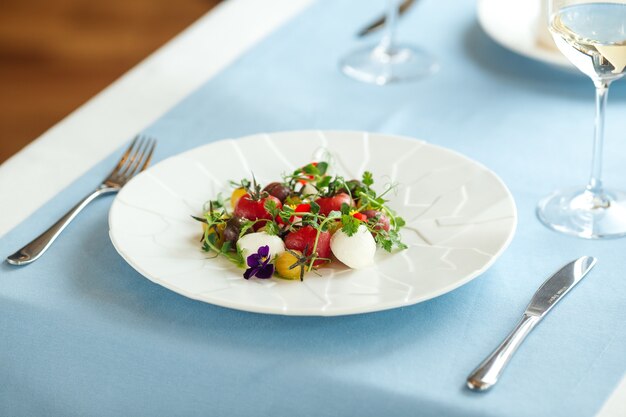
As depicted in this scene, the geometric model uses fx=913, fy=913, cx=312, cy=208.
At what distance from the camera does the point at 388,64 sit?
1.52 meters

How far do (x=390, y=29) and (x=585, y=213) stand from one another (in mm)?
601

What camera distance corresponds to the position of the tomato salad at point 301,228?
2.95ft

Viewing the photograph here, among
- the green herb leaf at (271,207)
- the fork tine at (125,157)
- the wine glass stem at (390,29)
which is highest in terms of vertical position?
the wine glass stem at (390,29)

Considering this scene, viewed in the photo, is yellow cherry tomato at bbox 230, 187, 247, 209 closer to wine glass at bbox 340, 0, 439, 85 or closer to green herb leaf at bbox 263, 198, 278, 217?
green herb leaf at bbox 263, 198, 278, 217

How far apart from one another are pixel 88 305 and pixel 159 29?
332 centimetres

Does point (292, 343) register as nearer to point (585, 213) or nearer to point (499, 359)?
point (499, 359)

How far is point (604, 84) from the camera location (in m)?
1.04

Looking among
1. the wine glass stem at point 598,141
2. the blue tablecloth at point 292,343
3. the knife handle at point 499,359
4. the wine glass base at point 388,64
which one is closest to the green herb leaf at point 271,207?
the blue tablecloth at point 292,343

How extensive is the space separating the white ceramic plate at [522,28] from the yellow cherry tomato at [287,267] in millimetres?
693

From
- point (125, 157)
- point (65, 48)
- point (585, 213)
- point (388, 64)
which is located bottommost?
point (125, 157)

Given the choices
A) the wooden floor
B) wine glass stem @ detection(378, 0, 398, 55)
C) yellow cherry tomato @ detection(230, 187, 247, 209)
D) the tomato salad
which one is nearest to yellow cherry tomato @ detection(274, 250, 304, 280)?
the tomato salad

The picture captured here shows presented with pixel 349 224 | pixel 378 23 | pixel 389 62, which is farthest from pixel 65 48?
pixel 349 224

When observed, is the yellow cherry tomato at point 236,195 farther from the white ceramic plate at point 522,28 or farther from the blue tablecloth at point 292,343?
the white ceramic plate at point 522,28

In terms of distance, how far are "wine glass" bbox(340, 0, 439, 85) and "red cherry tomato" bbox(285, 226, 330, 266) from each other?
0.60 meters
